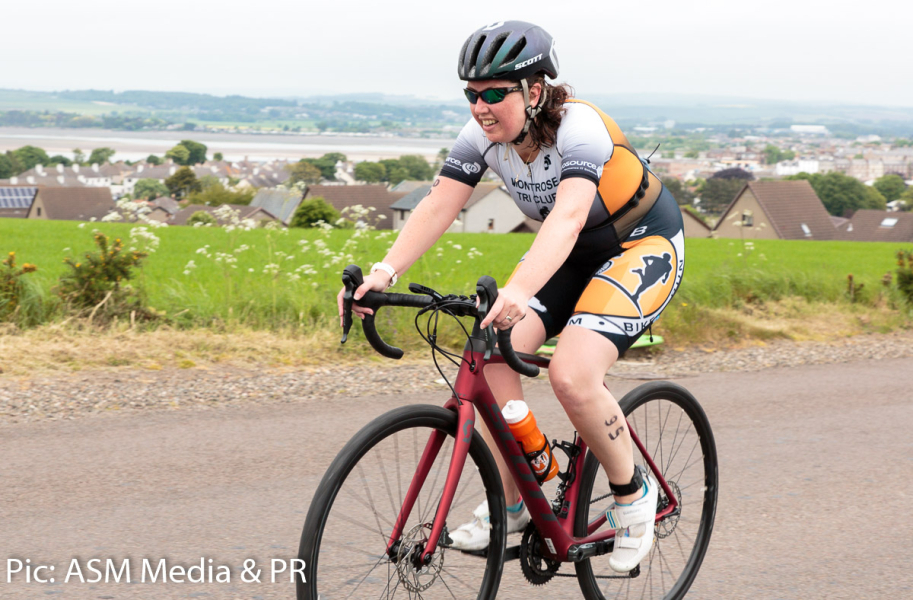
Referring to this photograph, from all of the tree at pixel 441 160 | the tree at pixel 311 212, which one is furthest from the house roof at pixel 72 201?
the tree at pixel 441 160

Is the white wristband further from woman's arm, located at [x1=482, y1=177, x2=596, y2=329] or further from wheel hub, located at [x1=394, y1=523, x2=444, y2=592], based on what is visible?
wheel hub, located at [x1=394, y1=523, x2=444, y2=592]

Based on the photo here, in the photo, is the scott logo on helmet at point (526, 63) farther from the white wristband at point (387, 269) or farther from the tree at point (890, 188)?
the tree at point (890, 188)

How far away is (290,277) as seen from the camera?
30.4ft

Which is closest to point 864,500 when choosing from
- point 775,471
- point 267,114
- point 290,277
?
point 775,471

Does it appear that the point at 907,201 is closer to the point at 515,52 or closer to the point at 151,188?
the point at 515,52

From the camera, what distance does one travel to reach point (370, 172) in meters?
117

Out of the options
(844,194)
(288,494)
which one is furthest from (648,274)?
(844,194)

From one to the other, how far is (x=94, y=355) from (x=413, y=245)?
4.83 m

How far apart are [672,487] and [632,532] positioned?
607mm

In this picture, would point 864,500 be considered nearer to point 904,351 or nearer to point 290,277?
point 904,351

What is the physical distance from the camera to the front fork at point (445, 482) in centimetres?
267

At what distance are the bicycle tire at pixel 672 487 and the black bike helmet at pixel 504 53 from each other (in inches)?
52.1

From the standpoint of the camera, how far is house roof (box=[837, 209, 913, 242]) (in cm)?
5370

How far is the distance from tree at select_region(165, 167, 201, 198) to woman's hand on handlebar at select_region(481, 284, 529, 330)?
368ft
